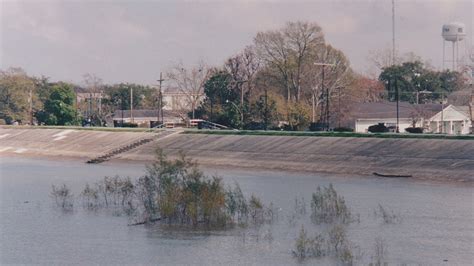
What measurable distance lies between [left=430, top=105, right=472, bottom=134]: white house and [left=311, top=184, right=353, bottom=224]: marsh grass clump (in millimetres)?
61307

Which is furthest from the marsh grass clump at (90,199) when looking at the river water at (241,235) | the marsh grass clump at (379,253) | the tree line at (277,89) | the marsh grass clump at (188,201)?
the tree line at (277,89)

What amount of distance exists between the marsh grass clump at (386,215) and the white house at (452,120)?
59.2m

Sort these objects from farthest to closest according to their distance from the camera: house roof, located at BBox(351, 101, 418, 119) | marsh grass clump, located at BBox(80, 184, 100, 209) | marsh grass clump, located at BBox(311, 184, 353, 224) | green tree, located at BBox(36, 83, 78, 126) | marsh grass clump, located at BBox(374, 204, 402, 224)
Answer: green tree, located at BBox(36, 83, 78, 126) < house roof, located at BBox(351, 101, 418, 119) < marsh grass clump, located at BBox(80, 184, 100, 209) < marsh grass clump, located at BBox(374, 204, 402, 224) < marsh grass clump, located at BBox(311, 184, 353, 224)

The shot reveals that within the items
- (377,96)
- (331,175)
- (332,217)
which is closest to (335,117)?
(377,96)

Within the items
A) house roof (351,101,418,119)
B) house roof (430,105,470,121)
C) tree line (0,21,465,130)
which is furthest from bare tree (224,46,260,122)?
house roof (430,105,470,121)

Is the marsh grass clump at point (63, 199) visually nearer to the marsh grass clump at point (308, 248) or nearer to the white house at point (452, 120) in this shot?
the marsh grass clump at point (308, 248)

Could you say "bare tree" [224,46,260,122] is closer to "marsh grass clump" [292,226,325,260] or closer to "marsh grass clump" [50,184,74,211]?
"marsh grass clump" [50,184,74,211]

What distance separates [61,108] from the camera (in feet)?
381

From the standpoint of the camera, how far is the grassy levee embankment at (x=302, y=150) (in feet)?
182

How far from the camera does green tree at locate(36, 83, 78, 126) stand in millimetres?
116125

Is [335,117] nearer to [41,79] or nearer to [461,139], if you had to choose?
[461,139]

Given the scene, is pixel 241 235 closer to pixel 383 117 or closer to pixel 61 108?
pixel 383 117

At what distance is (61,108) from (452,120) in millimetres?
51136

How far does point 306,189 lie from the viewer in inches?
1813
